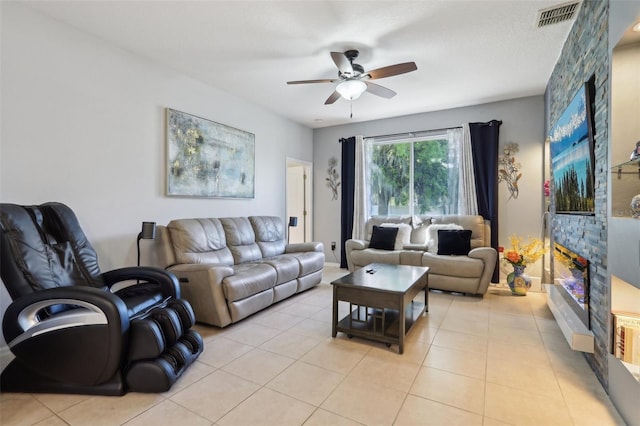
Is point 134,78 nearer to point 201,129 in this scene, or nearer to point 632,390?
point 201,129

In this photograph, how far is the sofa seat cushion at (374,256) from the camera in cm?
435

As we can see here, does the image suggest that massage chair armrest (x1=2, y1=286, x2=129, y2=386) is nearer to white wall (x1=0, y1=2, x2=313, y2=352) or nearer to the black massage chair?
the black massage chair

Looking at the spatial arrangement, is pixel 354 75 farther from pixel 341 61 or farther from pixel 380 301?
pixel 380 301

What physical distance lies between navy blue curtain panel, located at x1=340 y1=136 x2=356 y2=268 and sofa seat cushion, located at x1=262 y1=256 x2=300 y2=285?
2071mm

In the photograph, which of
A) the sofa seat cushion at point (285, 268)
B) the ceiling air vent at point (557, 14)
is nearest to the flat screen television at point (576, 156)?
the ceiling air vent at point (557, 14)

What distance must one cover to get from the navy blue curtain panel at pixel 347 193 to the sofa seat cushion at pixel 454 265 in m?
1.87

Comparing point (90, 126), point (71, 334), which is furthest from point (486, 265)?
point (90, 126)

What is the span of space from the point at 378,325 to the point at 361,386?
0.84 meters

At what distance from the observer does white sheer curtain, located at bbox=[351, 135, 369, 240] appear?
562 cm

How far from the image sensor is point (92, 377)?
5.95 ft

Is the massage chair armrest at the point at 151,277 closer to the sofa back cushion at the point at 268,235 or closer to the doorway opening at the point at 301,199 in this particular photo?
the sofa back cushion at the point at 268,235

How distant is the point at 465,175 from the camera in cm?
477

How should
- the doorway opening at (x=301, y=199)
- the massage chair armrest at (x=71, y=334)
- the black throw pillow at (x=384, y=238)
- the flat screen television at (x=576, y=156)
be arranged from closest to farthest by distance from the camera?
1. the massage chair armrest at (x=71, y=334)
2. the flat screen television at (x=576, y=156)
3. the black throw pillow at (x=384, y=238)
4. the doorway opening at (x=301, y=199)

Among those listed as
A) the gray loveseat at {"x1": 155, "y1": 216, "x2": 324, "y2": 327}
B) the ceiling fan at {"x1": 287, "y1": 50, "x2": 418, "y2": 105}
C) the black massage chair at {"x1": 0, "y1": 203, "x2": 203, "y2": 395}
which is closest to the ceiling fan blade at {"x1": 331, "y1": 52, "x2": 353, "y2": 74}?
the ceiling fan at {"x1": 287, "y1": 50, "x2": 418, "y2": 105}
